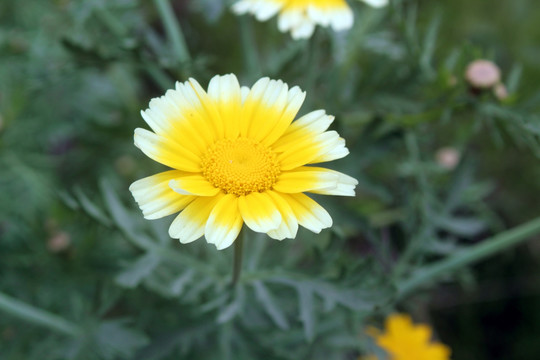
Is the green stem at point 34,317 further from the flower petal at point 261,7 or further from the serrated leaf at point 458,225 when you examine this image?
the serrated leaf at point 458,225

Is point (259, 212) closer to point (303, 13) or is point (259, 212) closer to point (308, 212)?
point (308, 212)

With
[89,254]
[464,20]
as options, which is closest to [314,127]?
[89,254]

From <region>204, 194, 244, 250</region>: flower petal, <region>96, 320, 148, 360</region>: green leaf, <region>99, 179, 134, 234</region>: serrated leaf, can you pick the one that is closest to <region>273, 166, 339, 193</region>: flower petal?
<region>204, 194, 244, 250</region>: flower petal

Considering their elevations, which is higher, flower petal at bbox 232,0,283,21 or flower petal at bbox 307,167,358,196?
flower petal at bbox 232,0,283,21

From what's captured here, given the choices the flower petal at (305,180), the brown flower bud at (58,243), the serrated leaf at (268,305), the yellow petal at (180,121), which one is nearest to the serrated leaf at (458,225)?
the serrated leaf at (268,305)

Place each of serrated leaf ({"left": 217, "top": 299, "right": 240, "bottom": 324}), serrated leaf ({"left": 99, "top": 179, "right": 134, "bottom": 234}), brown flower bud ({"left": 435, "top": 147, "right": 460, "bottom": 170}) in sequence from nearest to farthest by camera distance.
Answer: serrated leaf ({"left": 217, "top": 299, "right": 240, "bottom": 324}) < serrated leaf ({"left": 99, "top": 179, "right": 134, "bottom": 234}) < brown flower bud ({"left": 435, "top": 147, "right": 460, "bottom": 170})

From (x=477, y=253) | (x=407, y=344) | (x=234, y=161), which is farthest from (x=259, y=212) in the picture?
(x=407, y=344)

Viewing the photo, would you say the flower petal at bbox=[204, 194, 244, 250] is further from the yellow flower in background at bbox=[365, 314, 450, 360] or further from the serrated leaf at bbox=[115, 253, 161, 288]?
the yellow flower in background at bbox=[365, 314, 450, 360]

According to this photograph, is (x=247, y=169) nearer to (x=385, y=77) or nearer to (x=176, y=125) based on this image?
(x=176, y=125)
